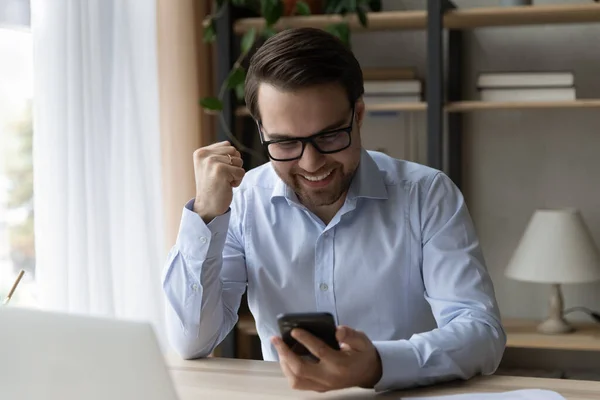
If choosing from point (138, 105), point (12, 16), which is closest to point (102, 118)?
point (138, 105)

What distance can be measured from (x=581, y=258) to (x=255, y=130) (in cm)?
132

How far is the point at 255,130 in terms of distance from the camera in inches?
128

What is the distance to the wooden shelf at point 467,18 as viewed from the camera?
2.63m

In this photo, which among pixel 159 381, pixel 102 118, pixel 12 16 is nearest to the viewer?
pixel 159 381

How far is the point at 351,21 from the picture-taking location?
281 cm

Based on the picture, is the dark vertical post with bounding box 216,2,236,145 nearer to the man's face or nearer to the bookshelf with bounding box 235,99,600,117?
the bookshelf with bounding box 235,99,600,117

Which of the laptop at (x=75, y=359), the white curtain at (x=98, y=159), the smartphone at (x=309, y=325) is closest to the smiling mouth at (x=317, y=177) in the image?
the smartphone at (x=309, y=325)

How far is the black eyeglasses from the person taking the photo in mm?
1559

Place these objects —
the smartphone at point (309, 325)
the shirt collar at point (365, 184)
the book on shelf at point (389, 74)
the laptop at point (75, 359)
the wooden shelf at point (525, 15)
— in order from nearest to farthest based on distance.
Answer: the laptop at point (75, 359), the smartphone at point (309, 325), the shirt collar at point (365, 184), the wooden shelf at point (525, 15), the book on shelf at point (389, 74)

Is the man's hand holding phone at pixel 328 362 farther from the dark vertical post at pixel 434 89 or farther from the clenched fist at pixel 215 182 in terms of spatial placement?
the dark vertical post at pixel 434 89

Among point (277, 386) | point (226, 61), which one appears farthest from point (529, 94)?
point (277, 386)

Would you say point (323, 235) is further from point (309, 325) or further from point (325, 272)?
Answer: point (309, 325)

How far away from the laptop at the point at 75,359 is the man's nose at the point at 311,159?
0.61 meters

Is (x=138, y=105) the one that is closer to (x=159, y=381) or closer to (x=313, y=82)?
(x=313, y=82)
